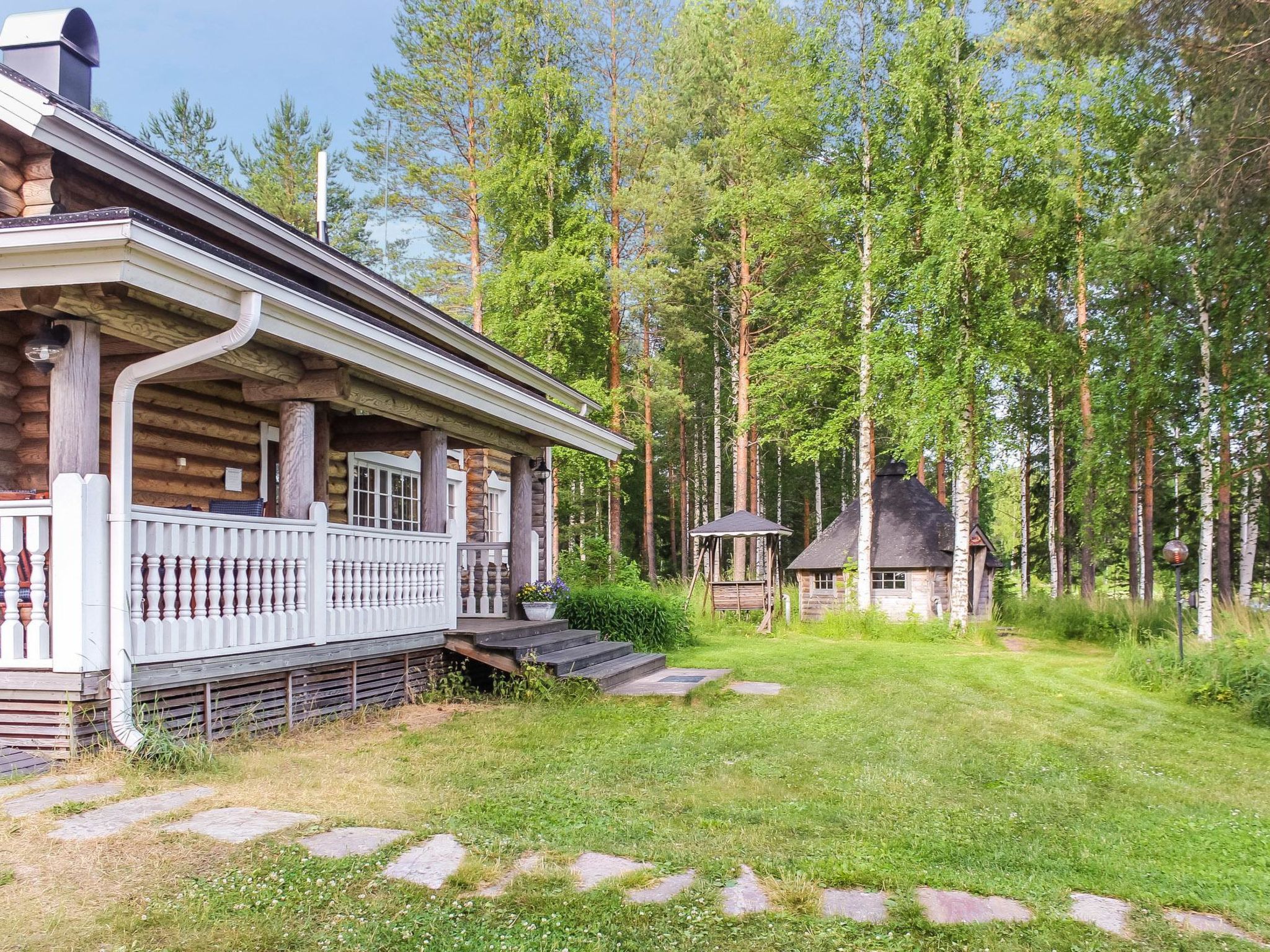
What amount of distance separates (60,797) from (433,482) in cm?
454

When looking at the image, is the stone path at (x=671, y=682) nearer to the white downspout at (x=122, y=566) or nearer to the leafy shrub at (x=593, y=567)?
the white downspout at (x=122, y=566)

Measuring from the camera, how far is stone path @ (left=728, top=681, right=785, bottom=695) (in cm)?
820

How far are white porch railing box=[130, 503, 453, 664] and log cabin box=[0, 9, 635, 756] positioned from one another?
17 mm

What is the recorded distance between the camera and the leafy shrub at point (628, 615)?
35.0 ft

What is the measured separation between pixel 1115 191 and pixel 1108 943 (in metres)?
15.6

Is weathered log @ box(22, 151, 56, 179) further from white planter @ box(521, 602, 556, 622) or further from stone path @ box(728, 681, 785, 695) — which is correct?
stone path @ box(728, 681, 785, 695)

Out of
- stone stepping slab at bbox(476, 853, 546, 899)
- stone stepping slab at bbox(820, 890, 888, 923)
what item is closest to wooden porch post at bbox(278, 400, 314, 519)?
stone stepping slab at bbox(476, 853, 546, 899)

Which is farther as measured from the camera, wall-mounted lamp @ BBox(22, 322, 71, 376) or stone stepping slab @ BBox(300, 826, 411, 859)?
wall-mounted lamp @ BBox(22, 322, 71, 376)

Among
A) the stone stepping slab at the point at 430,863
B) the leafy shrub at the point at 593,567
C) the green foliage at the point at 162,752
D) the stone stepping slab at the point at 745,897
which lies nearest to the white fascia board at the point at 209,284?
the green foliage at the point at 162,752

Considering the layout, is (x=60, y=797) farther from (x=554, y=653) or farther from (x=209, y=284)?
(x=554, y=653)

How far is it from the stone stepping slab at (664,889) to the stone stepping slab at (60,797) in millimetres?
2548

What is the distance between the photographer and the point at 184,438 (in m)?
7.45

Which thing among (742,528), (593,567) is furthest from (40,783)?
(742,528)

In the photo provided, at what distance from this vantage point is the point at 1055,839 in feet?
12.8
